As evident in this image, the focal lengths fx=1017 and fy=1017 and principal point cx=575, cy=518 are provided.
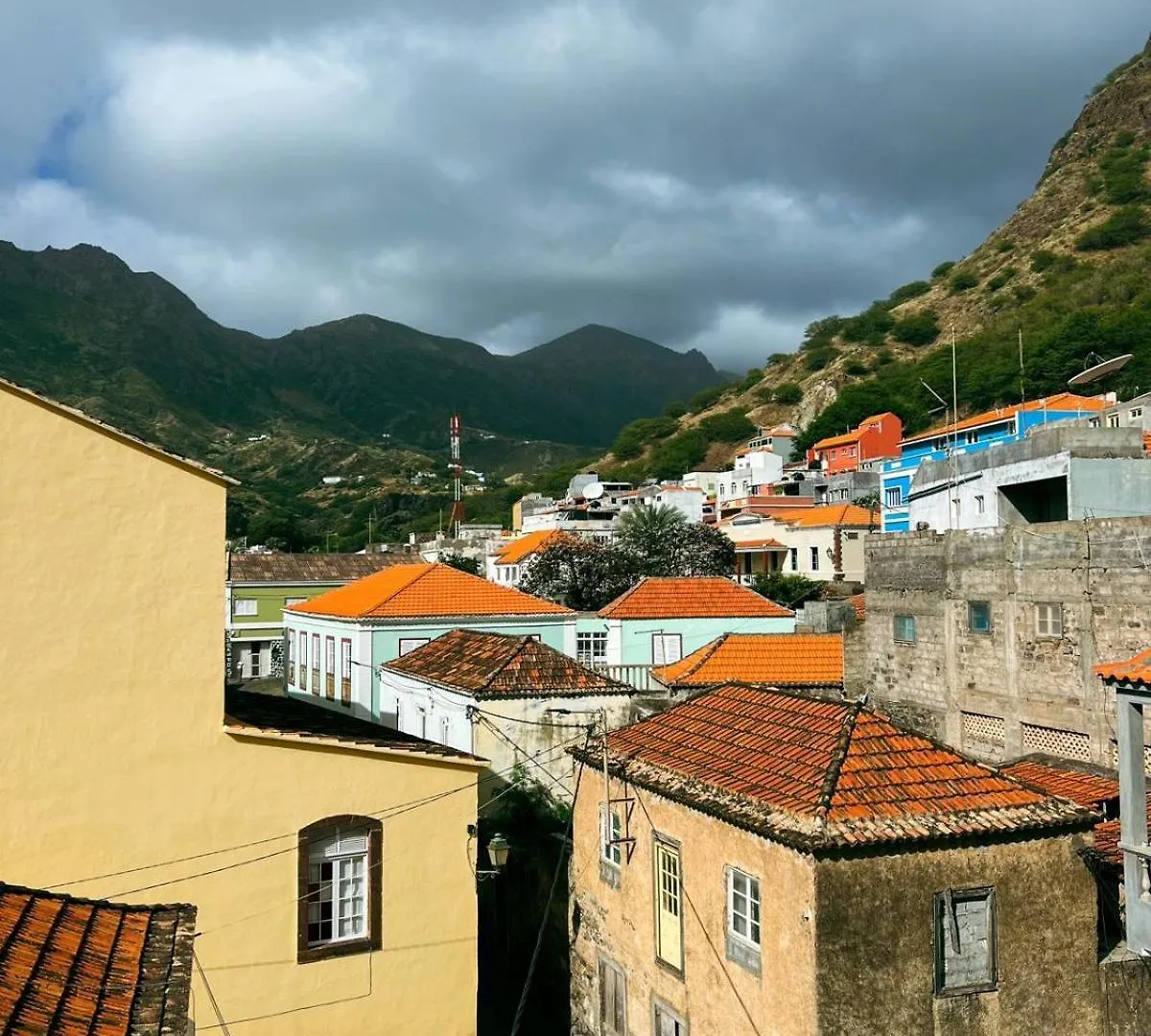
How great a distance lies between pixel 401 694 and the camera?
87.1 feet

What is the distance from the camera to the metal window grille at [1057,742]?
74.4 feet

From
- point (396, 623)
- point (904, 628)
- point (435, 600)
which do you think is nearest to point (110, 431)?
point (396, 623)

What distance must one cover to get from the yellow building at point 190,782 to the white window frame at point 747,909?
144 inches

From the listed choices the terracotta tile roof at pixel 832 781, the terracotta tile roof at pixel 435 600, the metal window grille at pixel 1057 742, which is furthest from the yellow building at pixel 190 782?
the terracotta tile roof at pixel 435 600

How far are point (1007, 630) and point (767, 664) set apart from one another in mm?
7456

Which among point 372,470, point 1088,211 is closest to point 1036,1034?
point 1088,211

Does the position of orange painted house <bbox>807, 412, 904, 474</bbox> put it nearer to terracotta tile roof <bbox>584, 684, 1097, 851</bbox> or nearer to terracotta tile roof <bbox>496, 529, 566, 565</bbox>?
terracotta tile roof <bbox>496, 529, 566, 565</bbox>

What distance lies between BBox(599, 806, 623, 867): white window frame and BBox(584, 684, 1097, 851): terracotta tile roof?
73 cm

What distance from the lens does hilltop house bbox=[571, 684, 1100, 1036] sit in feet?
35.4

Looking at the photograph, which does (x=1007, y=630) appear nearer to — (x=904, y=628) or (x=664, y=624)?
(x=904, y=628)

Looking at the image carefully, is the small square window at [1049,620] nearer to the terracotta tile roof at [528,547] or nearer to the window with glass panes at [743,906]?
the window with glass panes at [743,906]

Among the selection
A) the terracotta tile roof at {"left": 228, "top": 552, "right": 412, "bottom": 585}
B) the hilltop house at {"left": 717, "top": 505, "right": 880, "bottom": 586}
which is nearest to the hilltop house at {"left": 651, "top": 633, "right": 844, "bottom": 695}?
the hilltop house at {"left": 717, "top": 505, "right": 880, "bottom": 586}

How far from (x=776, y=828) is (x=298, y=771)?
5.90 metres

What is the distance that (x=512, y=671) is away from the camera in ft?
73.1
